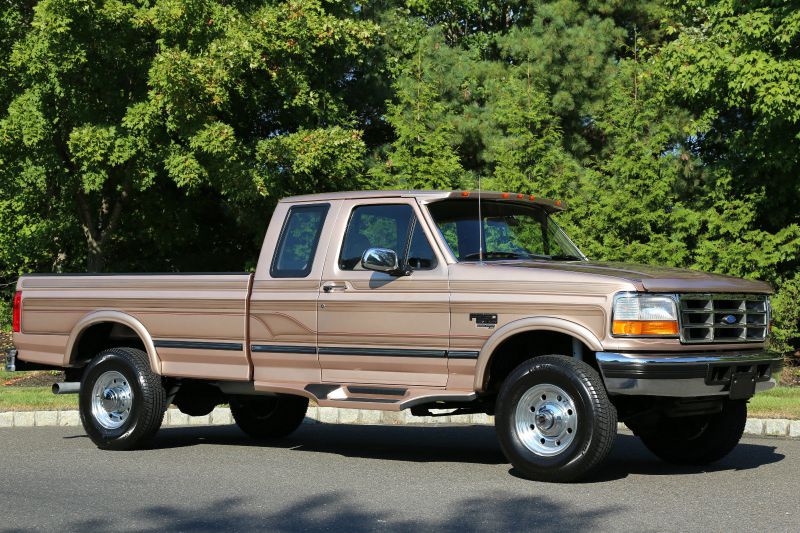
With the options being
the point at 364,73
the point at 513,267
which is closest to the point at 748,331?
the point at 513,267

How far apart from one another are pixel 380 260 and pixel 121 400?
3.26 metres

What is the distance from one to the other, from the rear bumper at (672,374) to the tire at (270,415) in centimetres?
445

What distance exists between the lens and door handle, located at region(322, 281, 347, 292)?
32.0 ft

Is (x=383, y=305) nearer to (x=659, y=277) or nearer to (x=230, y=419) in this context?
(x=659, y=277)

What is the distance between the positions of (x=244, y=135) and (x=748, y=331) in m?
17.7

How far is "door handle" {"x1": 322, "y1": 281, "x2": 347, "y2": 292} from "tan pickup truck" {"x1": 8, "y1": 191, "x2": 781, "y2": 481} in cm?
1

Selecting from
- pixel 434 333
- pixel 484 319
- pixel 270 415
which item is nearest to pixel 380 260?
pixel 434 333

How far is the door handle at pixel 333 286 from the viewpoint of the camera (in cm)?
976

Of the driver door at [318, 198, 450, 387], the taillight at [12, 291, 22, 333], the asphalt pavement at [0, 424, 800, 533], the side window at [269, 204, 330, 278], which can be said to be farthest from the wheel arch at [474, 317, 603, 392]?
the taillight at [12, 291, 22, 333]

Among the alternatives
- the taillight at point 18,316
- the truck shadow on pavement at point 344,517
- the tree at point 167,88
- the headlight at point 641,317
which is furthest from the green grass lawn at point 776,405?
the tree at point 167,88

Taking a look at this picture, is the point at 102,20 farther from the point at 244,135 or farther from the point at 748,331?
the point at 748,331

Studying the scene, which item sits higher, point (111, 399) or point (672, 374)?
point (672, 374)

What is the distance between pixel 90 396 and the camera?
11.0 metres

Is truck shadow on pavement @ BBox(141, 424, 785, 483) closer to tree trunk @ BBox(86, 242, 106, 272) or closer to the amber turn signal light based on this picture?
the amber turn signal light
